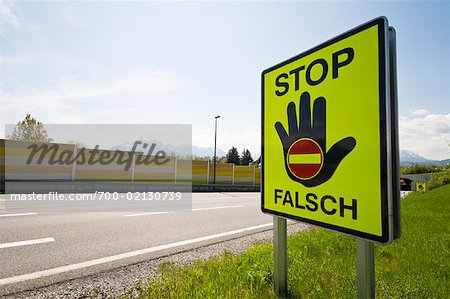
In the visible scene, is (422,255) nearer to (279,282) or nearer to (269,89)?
(279,282)

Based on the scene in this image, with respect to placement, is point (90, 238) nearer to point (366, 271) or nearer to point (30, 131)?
point (366, 271)

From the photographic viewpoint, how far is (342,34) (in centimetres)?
212

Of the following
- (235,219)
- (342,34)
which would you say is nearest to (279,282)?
(342,34)

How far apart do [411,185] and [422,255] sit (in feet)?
169

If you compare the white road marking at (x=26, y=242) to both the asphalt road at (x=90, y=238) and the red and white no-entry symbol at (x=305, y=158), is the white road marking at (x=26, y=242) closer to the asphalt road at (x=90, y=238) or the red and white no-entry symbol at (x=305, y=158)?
the asphalt road at (x=90, y=238)

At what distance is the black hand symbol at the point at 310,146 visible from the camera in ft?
6.95

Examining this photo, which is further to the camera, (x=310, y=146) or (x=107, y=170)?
(x=107, y=170)

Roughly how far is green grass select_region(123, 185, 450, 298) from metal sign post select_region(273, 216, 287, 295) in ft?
0.39

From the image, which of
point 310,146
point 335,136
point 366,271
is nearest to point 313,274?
point 366,271

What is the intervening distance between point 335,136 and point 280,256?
55.5 inches

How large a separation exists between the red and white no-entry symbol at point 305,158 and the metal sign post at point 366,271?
26.8 inches

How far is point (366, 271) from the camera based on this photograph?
1874 mm

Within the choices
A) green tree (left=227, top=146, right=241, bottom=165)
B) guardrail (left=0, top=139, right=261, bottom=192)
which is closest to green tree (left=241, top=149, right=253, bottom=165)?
green tree (left=227, top=146, right=241, bottom=165)

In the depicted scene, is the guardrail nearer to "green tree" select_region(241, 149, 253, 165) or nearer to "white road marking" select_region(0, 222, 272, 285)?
"white road marking" select_region(0, 222, 272, 285)
